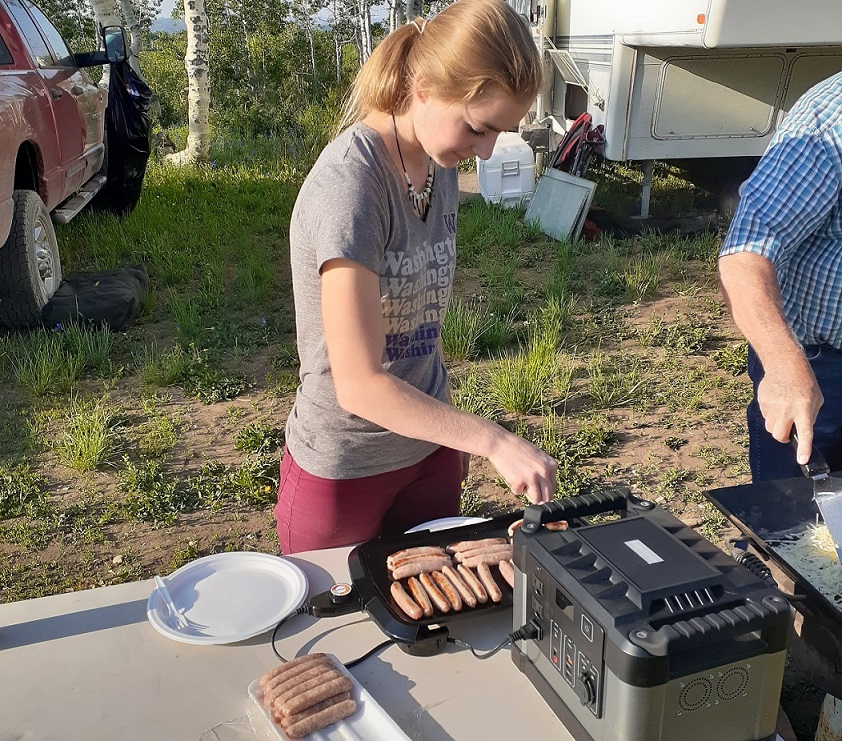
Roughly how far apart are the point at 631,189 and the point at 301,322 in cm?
824

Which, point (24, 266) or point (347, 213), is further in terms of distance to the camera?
point (24, 266)

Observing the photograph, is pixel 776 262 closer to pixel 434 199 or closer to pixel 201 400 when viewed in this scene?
pixel 434 199

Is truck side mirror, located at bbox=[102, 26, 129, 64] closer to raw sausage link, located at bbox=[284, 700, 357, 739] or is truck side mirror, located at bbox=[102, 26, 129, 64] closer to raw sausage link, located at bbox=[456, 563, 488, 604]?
raw sausage link, located at bbox=[456, 563, 488, 604]

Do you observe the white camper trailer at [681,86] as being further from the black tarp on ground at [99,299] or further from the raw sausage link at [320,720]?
the raw sausage link at [320,720]

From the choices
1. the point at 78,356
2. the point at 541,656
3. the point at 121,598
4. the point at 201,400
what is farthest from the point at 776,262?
the point at 78,356

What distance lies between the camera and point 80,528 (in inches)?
139

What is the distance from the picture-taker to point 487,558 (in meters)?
1.76

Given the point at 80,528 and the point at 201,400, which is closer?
the point at 80,528

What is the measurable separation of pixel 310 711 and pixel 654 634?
603mm

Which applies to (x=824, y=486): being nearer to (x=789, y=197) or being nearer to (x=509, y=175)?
(x=789, y=197)

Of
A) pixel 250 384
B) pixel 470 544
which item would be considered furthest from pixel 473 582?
pixel 250 384

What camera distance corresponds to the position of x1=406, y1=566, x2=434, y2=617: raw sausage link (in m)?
→ 1.62

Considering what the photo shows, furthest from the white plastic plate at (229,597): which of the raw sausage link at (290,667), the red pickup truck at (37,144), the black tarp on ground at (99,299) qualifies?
the black tarp on ground at (99,299)

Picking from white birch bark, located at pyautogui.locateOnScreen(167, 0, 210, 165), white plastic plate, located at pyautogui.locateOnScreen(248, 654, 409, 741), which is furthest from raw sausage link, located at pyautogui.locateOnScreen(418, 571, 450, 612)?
white birch bark, located at pyautogui.locateOnScreen(167, 0, 210, 165)
